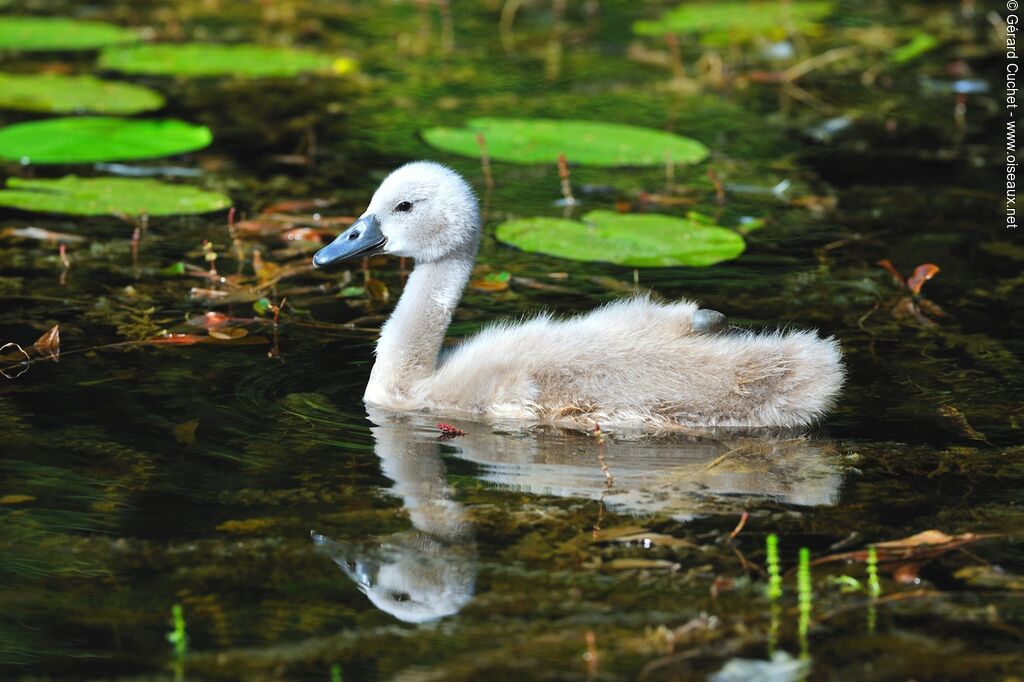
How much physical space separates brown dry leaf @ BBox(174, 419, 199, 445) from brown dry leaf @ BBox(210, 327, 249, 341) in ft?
3.21

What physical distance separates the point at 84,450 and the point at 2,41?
714cm

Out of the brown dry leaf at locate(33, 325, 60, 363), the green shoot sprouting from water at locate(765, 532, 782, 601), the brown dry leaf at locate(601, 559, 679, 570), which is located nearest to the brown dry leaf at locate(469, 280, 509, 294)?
the brown dry leaf at locate(33, 325, 60, 363)

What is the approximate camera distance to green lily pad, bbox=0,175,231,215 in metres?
8.28

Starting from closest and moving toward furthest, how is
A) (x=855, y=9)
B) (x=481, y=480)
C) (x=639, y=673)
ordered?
(x=639, y=673) < (x=481, y=480) < (x=855, y=9)

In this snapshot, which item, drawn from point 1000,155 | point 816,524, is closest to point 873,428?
point 816,524

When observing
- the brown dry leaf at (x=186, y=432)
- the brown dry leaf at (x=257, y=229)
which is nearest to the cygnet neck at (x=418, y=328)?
the brown dry leaf at (x=186, y=432)

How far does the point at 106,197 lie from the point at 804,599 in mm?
5325

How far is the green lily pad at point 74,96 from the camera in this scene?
10.4 metres

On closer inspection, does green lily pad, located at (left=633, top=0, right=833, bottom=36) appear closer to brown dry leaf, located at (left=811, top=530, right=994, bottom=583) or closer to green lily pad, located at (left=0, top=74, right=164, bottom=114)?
green lily pad, located at (left=0, top=74, right=164, bottom=114)

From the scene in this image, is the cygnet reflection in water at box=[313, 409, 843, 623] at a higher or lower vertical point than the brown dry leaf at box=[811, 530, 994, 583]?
lower

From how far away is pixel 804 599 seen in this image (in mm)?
4352

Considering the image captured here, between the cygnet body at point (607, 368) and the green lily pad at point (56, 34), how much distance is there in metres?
6.49

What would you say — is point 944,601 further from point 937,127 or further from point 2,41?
point 2,41

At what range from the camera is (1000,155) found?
1009 centimetres
